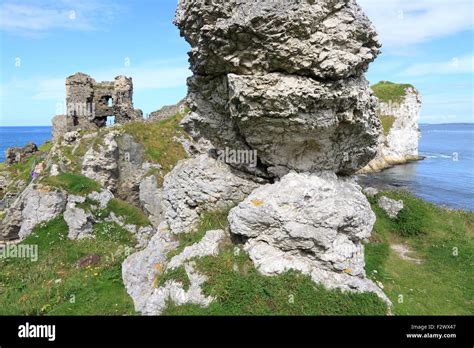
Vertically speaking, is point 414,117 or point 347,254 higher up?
point 414,117

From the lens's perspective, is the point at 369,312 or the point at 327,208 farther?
the point at 327,208

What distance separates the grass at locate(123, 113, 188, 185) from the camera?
28953mm

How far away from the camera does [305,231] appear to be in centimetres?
1087

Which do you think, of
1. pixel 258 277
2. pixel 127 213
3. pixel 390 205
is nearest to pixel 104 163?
pixel 127 213

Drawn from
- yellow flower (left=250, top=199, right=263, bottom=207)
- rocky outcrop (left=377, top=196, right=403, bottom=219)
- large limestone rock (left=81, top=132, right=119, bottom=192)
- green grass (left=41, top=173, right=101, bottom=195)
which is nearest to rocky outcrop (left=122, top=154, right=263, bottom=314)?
yellow flower (left=250, top=199, right=263, bottom=207)

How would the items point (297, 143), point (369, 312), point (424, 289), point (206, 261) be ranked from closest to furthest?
point (369, 312), point (206, 261), point (297, 143), point (424, 289)

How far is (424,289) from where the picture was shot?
14.3 meters

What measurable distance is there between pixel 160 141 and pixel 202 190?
60.9 feet

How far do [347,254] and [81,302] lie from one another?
31.0ft

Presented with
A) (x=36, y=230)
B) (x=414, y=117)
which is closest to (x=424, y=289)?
(x=36, y=230)

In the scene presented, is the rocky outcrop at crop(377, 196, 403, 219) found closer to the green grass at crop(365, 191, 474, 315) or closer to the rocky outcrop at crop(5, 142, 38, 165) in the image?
the green grass at crop(365, 191, 474, 315)

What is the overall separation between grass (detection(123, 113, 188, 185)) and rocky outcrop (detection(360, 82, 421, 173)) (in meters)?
64.4

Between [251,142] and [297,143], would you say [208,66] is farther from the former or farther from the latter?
[297,143]

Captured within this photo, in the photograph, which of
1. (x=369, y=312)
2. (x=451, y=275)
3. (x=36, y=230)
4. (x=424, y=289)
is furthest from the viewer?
(x=36, y=230)
